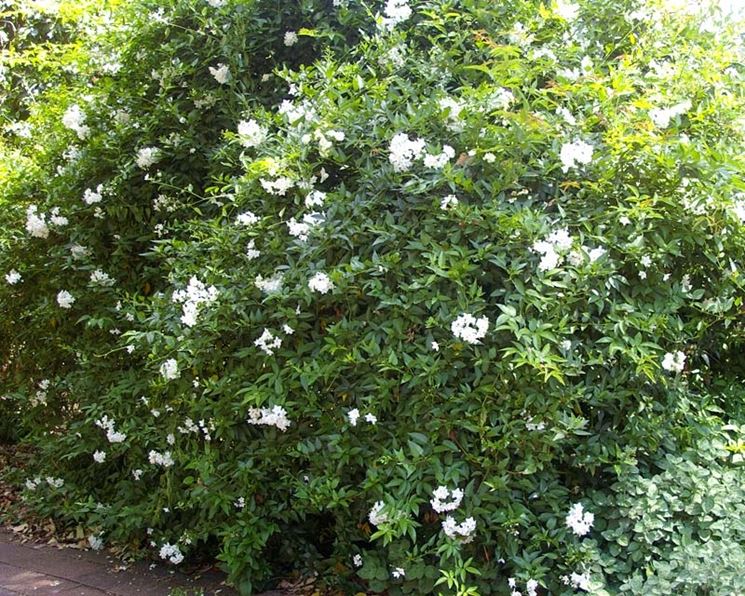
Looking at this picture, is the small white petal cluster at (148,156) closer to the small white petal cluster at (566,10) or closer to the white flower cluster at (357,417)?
the white flower cluster at (357,417)

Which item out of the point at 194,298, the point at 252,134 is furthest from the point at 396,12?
the point at 194,298

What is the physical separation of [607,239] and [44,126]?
146 inches

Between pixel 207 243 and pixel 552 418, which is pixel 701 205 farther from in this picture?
pixel 207 243

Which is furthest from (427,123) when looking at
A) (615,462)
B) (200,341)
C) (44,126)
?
(44,126)

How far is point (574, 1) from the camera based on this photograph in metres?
3.81

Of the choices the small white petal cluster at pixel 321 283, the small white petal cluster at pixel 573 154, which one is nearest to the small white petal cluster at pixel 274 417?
the small white petal cluster at pixel 321 283

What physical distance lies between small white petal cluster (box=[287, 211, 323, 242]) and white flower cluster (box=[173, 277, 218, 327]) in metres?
0.45

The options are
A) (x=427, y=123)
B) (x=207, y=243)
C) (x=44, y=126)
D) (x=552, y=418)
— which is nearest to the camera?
(x=552, y=418)

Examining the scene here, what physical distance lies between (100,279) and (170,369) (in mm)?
1160

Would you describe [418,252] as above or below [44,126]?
above

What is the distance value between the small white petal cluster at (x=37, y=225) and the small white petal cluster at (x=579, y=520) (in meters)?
3.22

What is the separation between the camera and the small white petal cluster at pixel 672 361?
316cm

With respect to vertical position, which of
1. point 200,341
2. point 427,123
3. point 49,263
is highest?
point 427,123

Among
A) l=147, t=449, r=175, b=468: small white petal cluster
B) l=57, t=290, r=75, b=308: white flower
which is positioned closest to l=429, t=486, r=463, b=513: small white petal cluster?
l=147, t=449, r=175, b=468: small white petal cluster
